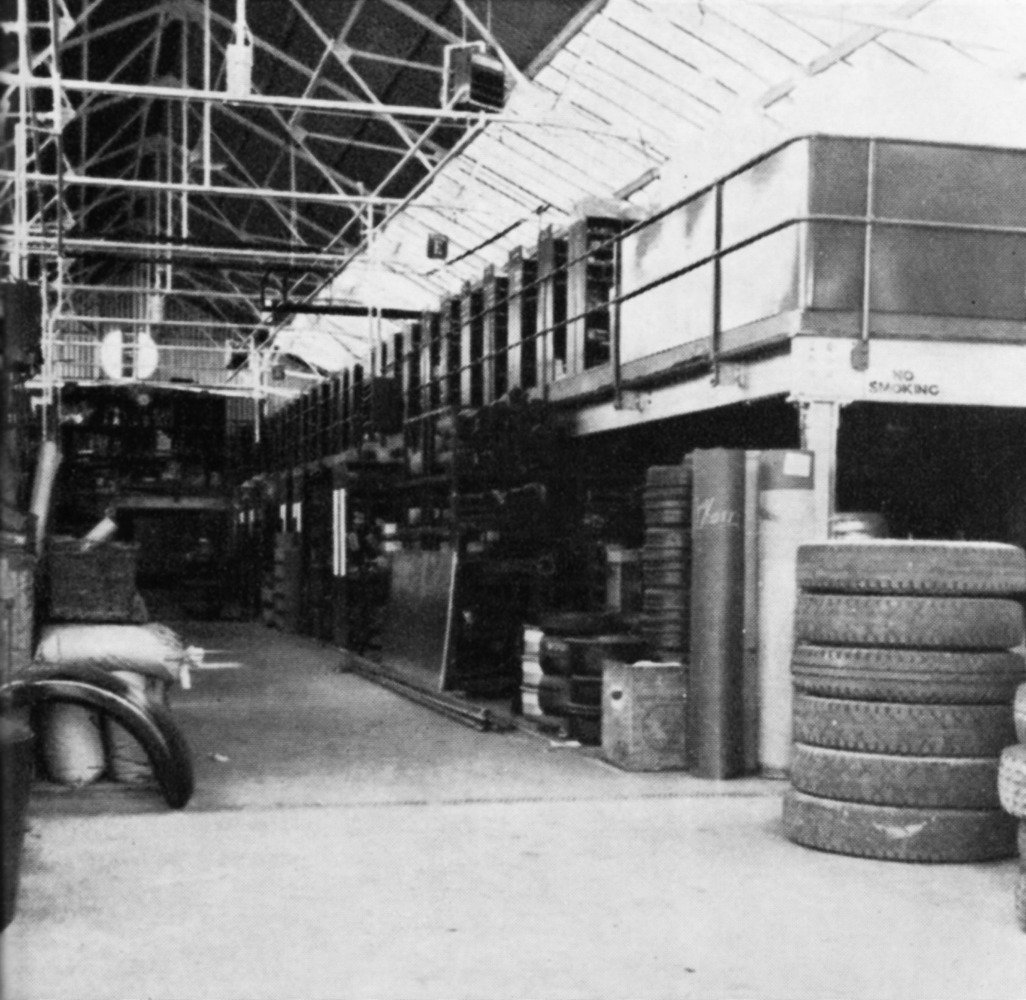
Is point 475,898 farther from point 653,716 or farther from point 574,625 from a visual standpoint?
point 574,625

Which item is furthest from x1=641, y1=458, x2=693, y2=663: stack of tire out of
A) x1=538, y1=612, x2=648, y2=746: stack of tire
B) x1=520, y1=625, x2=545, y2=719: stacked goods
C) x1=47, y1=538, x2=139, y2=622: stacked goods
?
x1=47, y1=538, x2=139, y2=622: stacked goods

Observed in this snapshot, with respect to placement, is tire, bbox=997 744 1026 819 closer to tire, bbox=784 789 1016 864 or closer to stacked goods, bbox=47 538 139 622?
tire, bbox=784 789 1016 864

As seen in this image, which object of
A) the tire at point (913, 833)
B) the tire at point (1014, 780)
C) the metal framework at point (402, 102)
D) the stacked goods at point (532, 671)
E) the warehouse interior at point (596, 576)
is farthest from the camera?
the metal framework at point (402, 102)

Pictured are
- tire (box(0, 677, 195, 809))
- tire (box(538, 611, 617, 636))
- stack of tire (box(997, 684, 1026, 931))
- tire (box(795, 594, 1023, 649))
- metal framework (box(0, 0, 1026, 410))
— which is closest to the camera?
stack of tire (box(997, 684, 1026, 931))

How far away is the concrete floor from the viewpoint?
3.95 metres

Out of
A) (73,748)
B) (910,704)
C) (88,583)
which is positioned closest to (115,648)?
(88,583)

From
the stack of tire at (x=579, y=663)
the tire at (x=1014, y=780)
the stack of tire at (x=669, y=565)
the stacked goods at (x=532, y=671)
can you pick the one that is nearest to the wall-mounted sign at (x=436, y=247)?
the stacked goods at (x=532, y=671)

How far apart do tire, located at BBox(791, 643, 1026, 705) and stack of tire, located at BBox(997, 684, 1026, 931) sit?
0.73 meters

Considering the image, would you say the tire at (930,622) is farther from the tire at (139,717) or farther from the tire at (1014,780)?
the tire at (139,717)

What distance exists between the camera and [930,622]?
5848 mm

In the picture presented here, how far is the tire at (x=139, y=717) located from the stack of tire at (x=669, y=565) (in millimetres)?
2993

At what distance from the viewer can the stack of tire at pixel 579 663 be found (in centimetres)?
884

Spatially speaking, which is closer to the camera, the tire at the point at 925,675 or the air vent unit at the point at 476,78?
the tire at the point at 925,675

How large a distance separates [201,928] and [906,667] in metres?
3.14
